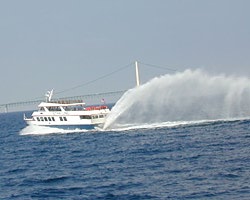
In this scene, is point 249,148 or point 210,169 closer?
point 210,169

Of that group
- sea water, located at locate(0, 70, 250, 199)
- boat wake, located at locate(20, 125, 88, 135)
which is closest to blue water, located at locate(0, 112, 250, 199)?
sea water, located at locate(0, 70, 250, 199)

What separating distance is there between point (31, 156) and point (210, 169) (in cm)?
3137

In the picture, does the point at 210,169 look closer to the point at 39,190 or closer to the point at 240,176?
the point at 240,176

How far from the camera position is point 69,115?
9600 centimetres

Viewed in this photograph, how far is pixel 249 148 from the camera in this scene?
55969 millimetres

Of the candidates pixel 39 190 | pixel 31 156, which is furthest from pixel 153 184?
pixel 31 156

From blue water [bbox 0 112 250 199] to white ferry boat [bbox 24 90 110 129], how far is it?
30.7 ft

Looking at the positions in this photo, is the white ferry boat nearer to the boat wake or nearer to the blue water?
the boat wake

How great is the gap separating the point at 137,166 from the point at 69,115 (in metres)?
47.6

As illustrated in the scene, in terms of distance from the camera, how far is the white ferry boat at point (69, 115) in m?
94.9

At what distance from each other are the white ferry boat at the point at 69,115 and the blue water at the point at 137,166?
368 inches

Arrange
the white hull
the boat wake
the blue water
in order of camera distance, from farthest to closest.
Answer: the boat wake, the white hull, the blue water

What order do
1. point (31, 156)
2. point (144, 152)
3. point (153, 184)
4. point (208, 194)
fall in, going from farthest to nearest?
point (31, 156)
point (144, 152)
point (153, 184)
point (208, 194)

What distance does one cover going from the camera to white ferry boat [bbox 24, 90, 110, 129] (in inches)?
3735
